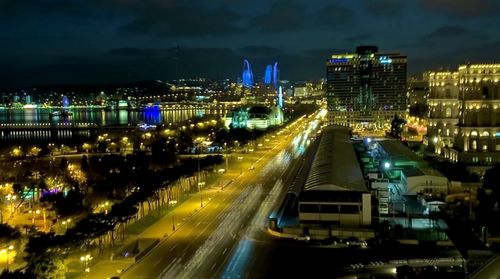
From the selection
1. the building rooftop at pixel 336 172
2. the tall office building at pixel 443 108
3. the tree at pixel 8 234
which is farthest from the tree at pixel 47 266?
the tall office building at pixel 443 108

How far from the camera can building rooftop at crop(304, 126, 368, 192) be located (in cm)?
2044

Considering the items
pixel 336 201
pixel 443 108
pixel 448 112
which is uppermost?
pixel 443 108

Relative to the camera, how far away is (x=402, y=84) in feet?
210

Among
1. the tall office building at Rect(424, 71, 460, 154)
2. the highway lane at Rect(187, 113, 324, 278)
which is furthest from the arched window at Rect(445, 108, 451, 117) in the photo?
the highway lane at Rect(187, 113, 324, 278)

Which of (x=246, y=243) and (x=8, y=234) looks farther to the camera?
(x=246, y=243)

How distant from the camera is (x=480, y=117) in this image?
30188mm

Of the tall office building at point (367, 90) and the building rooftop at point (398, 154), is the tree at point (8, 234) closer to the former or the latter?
the building rooftop at point (398, 154)

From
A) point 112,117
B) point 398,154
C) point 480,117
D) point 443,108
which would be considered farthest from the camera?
point 112,117

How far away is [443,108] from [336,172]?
621 inches

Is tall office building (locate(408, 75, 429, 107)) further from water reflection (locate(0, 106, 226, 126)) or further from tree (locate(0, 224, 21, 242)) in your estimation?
tree (locate(0, 224, 21, 242))

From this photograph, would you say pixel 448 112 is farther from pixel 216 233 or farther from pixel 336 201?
pixel 216 233

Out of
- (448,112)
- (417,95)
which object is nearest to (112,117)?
(417,95)

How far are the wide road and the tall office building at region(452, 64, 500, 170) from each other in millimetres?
9877

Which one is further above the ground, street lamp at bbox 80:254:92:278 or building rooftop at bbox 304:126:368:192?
building rooftop at bbox 304:126:368:192
